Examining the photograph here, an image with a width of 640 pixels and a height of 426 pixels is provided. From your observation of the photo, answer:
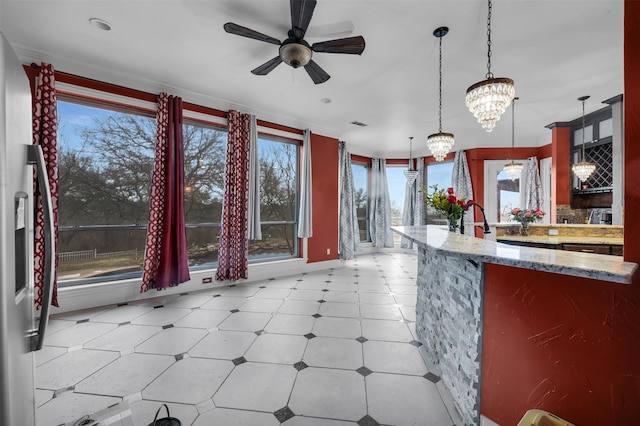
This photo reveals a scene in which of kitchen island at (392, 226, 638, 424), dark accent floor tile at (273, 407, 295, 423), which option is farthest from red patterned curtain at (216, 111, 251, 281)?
kitchen island at (392, 226, 638, 424)

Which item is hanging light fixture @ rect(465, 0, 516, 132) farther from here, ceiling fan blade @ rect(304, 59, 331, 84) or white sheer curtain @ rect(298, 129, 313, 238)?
white sheer curtain @ rect(298, 129, 313, 238)

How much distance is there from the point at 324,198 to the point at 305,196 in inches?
23.2

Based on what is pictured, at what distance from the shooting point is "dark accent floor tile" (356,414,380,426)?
1526 millimetres

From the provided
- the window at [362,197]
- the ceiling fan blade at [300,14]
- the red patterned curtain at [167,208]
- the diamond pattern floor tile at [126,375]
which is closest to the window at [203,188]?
the red patterned curtain at [167,208]

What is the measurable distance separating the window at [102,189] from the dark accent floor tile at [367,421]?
3534 mm

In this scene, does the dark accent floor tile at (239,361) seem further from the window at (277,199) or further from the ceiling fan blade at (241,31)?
the ceiling fan blade at (241,31)

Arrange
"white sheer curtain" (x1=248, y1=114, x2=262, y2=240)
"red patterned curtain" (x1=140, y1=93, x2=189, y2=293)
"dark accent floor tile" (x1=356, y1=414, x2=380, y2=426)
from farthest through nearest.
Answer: "white sheer curtain" (x1=248, y1=114, x2=262, y2=240) < "red patterned curtain" (x1=140, y1=93, x2=189, y2=293) < "dark accent floor tile" (x1=356, y1=414, x2=380, y2=426)

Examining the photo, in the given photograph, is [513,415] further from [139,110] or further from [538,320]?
[139,110]

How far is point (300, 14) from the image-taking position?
1926 millimetres

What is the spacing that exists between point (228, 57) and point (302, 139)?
2.30 metres

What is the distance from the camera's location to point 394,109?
4.30m

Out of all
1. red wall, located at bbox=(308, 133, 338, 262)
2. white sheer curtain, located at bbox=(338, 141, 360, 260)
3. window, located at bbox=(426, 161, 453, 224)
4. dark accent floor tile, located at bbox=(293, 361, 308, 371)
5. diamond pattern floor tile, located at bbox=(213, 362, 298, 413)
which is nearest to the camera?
diamond pattern floor tile, located at bbox=(213, 362, 298, 413)

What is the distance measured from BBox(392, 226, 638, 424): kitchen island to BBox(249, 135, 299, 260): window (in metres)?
3.22

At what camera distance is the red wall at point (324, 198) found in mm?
5160
